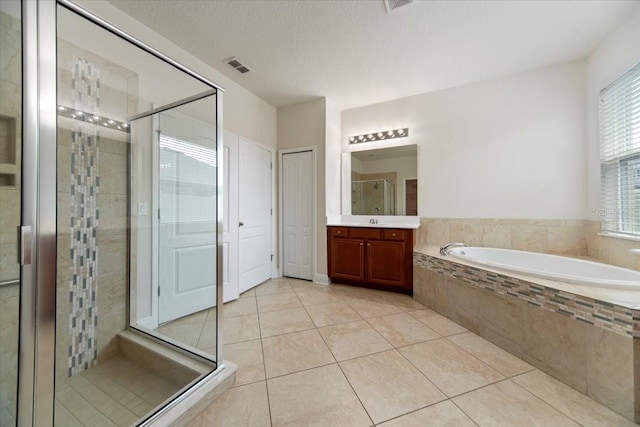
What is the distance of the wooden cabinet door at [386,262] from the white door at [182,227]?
1.94 meters

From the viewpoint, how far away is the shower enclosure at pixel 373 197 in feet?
11.2

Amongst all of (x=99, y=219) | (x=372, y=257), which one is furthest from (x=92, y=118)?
(x=372, y=257)

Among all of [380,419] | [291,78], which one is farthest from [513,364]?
[291,78]

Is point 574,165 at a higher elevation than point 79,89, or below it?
below

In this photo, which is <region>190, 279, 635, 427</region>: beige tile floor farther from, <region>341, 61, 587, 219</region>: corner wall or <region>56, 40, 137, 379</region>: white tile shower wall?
<region>341, 61, 587, 219</region>: corner wall

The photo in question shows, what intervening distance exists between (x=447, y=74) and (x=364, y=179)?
160cm

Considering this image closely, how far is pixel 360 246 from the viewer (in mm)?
3092

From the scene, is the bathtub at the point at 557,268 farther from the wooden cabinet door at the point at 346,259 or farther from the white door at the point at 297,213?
the white door at the point at 297,213

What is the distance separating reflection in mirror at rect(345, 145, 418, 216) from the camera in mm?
3299

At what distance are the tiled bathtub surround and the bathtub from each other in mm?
194

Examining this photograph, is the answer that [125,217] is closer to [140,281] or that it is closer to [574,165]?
[140,281]

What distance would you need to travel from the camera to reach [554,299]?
1.48 metres

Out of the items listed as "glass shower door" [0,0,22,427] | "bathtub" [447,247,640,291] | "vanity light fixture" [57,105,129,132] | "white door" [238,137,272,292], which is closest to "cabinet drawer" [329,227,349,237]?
"white door" [238,137,272,292]

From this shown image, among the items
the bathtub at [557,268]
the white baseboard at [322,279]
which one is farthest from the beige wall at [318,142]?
the bathtub at [557,268]
